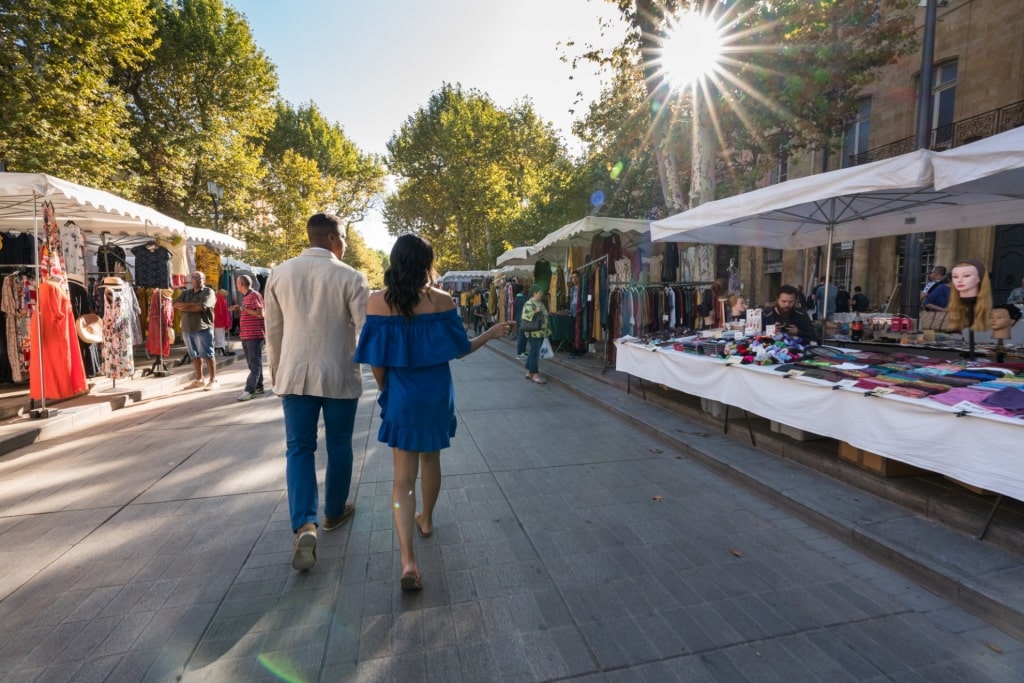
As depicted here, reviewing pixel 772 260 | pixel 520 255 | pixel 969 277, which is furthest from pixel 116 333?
pixel 772 260

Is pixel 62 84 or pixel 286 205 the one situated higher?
pixel 62 84

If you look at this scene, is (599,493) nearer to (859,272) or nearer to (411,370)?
(411,370)

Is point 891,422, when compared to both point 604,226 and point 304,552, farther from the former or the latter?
point 604,226

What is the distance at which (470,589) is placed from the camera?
272 cm

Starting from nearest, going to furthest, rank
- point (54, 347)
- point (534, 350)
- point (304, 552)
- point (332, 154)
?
point (304, 552) → point (54, 347) → point (534, 350) → point (332, 154)

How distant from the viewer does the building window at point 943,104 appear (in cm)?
1508

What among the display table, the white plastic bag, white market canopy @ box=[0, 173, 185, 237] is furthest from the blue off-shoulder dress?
the white plastic bag

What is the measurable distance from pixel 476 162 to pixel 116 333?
2424cm

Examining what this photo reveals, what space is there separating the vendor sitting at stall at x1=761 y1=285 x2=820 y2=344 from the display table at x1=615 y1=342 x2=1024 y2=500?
1005mm

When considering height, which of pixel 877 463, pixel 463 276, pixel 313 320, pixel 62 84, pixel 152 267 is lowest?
pixel 877 463

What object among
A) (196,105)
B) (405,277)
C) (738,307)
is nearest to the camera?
(405,277)

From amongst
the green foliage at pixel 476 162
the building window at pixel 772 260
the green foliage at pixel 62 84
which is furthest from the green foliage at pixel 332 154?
the building window at pixel 772 260

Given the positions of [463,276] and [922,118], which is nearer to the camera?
[922,118]

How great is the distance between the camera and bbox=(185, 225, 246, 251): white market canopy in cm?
1064
